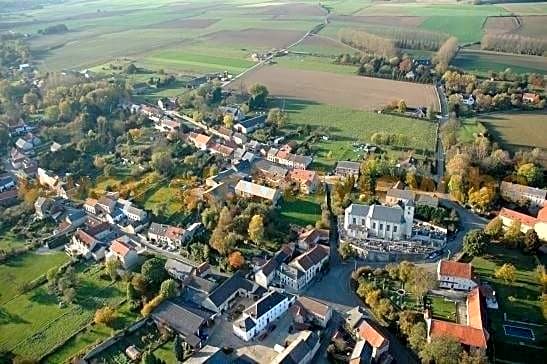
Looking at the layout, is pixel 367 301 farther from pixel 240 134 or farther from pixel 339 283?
pixel 240 134

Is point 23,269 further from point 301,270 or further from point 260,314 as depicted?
point 301,270

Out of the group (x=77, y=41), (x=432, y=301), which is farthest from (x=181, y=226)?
(x=77, y=41)

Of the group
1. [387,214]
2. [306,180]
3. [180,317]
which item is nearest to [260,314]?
[180,317]

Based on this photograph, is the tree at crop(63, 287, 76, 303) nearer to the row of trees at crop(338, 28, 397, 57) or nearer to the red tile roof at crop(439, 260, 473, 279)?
the red tile roof at crop(439, 260, 473, 279)

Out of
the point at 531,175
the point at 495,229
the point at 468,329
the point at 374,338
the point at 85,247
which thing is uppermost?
the point at 531,175

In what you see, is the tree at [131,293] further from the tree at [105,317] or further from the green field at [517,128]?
the green field at [517,128]

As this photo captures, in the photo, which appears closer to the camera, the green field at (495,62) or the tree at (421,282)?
the tree at (421,282)

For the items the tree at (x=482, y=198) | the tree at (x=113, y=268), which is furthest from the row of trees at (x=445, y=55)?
the tree at (x=113, y=268)
